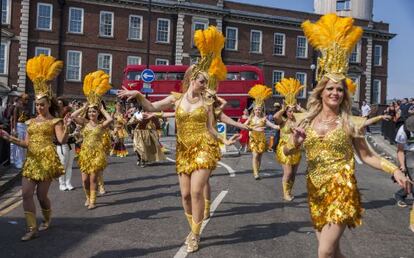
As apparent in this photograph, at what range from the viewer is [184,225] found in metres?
7.47

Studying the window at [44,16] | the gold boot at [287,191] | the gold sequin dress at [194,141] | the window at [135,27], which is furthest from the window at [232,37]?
the gold sequin dress at [194,141]

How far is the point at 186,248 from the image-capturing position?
612cm

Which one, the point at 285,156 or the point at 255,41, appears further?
the point at 255,41

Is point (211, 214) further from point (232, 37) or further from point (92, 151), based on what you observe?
point (232, 37)

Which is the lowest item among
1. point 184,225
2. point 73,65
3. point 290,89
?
point 184,225

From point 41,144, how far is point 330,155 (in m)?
4.17

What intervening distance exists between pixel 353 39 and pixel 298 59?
45.4 meters

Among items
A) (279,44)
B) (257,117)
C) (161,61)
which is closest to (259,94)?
(257,117)

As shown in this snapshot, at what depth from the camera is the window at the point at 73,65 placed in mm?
40750

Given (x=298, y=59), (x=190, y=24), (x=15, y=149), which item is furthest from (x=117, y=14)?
(x=15, y=149)

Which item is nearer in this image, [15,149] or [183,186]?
[183,186]

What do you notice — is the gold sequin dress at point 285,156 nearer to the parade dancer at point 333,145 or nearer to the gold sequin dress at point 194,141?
the gold sequin dress at point 194,141

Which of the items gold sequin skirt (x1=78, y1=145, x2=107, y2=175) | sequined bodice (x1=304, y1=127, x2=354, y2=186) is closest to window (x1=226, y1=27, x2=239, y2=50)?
gold sequin skirt (x1=78, y1=145, x2=107, y2=175)

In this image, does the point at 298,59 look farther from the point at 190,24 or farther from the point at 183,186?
the point at 183,186
